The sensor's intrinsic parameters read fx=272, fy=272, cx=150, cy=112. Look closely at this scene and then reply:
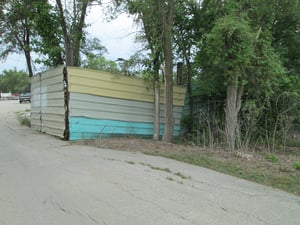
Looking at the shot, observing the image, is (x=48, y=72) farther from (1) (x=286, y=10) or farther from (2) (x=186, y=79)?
(1) (x=286, y=10)

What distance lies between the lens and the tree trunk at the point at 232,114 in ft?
26.8

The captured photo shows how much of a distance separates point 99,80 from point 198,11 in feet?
15.6

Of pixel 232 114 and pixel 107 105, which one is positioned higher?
pixel 107 105

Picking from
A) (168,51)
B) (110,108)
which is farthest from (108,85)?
(168,51)

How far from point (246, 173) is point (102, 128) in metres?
5.17

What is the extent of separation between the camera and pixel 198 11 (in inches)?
412

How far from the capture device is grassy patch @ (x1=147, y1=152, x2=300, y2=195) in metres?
4.90

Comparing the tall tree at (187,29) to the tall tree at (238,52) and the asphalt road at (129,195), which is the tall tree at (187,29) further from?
the asphalt road at (129,195)

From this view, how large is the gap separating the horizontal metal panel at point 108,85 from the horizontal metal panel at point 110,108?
170 mm

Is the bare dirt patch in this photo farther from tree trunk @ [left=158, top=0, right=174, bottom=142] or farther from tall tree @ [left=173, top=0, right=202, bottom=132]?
tall tree @ [left=173, top=0, right=202, bottom=132]

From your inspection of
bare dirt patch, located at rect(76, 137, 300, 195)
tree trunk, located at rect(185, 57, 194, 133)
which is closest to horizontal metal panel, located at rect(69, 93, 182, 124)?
bare dirt patch, located at rect(76, 137, 300, 195)

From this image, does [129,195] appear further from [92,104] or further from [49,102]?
[49,102]

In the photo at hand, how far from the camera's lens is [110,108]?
9352mm

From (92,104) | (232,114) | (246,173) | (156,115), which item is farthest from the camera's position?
(156,115)
